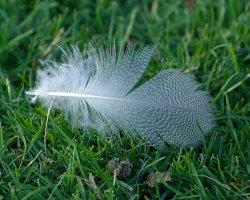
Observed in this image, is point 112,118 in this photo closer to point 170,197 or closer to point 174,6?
point 170,197

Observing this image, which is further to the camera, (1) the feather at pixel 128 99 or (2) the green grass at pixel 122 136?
(1) the feather at pixel 128 99

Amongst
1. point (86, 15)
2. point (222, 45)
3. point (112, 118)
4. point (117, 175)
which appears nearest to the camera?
point (117, 175)

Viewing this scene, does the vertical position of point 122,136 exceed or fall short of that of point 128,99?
it falls short

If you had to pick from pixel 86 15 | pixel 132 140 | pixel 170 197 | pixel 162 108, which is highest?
pixel 86 15

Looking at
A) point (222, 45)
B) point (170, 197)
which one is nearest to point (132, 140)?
point (170, 197)
